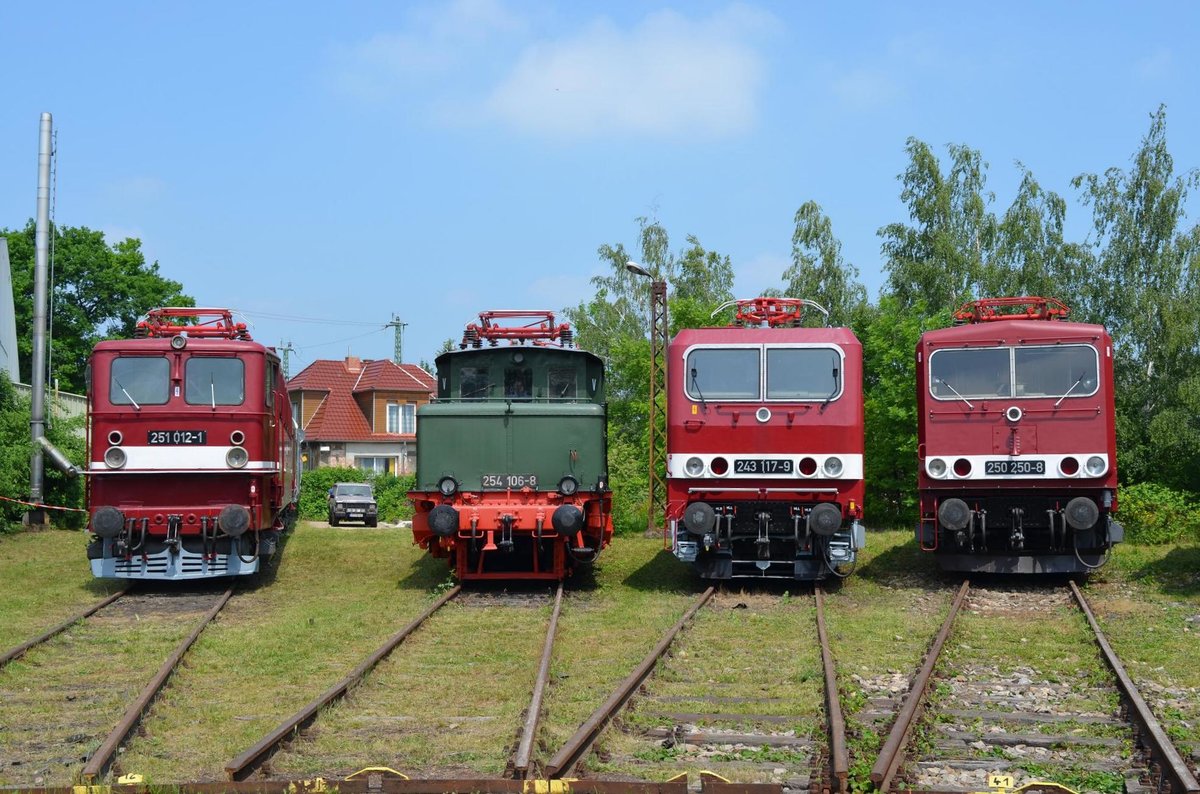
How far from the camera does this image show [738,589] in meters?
14.4

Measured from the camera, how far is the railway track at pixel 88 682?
22.2 ft

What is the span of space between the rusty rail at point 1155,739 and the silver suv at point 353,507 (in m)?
28.7

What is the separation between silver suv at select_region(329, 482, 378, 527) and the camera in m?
35.8

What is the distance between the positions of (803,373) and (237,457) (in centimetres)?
674

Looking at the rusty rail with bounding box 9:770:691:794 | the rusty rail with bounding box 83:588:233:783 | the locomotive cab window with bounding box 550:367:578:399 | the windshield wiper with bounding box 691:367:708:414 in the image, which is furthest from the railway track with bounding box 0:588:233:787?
the windshield wiper with bounding box 691:367:708:414

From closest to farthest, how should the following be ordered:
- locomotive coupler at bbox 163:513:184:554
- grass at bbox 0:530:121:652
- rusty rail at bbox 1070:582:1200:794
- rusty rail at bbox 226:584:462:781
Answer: rusty rail at bbox 1070:582:1200:794
rusty rail at bbox 226:584:462:781
grass at bbox 0:530:121:652
locomotive coupler at bbox 163:513:184:554

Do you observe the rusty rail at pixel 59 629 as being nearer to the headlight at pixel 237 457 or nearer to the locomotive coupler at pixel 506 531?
the headlight at pixel 237 457

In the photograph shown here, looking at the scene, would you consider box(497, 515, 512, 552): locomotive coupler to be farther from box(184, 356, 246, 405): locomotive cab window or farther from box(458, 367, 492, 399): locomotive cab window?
box(184, 356, 246, 405): locomotive cab window

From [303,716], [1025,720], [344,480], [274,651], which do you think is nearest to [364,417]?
[344,480]

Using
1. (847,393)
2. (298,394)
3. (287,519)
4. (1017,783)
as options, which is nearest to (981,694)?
(1017,783)

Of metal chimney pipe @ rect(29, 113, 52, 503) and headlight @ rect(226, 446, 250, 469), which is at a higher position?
metal chimney pipe @ rect(29, 113, 52, 503)

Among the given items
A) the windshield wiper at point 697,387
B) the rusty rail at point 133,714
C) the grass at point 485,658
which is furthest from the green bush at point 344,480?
the rusty rail at point 133,714

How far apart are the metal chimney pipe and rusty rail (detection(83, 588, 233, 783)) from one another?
13594 millimetres

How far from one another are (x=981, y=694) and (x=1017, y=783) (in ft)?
7.65
